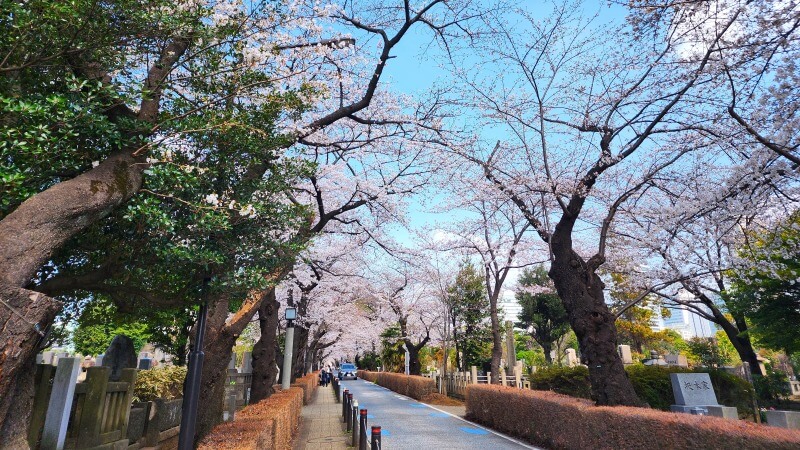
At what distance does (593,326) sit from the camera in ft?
28.5

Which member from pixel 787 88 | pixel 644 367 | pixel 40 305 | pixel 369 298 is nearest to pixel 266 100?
pixel 40 305

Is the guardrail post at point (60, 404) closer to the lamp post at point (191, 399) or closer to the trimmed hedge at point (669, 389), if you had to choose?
the lamp post at point (191, 399)

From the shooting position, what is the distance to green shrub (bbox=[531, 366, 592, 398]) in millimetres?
16156

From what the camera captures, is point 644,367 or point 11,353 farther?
point 644,367

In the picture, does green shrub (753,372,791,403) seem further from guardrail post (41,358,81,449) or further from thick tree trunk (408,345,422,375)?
guardrail post (41,358,81,449)

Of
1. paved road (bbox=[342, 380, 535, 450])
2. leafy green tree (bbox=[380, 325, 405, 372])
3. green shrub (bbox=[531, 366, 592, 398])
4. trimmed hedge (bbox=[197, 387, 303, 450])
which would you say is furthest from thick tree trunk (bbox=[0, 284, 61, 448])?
leafy green tree (bbox=[380, 325, 405, 372])

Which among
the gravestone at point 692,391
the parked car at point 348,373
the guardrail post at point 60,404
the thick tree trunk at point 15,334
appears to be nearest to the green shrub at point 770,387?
the gravestone at point 692,391

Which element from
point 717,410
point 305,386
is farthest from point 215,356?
point 305,386

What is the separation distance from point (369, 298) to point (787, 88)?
23880mm

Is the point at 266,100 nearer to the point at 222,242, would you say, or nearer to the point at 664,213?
the point at 222,242

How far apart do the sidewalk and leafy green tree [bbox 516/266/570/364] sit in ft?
74.3

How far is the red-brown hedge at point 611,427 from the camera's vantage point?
492 centimetres

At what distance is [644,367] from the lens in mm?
15719

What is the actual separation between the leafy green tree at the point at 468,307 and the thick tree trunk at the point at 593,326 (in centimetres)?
1592
